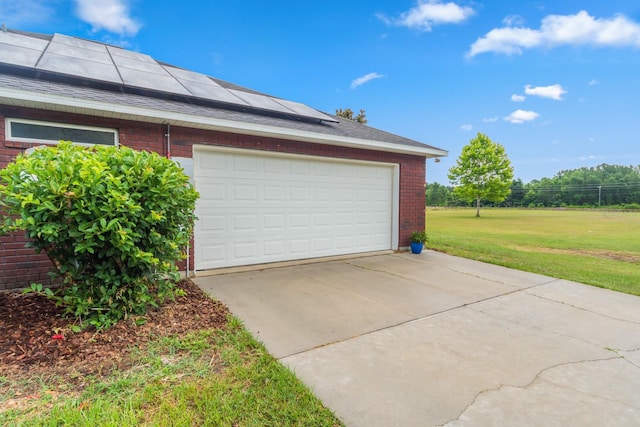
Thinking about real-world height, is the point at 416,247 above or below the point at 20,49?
below

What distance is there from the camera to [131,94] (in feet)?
15.9

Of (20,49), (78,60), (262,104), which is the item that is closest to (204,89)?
(262,104)

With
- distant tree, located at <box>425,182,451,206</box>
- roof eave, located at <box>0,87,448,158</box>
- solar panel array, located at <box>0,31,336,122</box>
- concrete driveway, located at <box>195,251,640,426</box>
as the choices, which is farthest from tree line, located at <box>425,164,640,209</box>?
concrete driveway, located at <box>195,251,640,426</box>

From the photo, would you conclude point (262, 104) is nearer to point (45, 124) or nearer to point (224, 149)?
point (224, 149)

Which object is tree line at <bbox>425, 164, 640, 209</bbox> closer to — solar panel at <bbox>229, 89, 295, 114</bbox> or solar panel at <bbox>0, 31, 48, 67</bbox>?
solar panel at <bbox>229, 89, 295, 114</bbox>

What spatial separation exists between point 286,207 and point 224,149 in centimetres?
162

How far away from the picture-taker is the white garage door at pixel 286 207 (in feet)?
→ 17.6

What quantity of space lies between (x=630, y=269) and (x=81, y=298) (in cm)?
1023

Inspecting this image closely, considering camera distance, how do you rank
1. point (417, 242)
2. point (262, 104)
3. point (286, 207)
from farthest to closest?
point (417, 242) < point (262, 104) < point (286, 207)

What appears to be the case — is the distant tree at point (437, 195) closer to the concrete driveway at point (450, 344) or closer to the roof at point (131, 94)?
the roof at point (131, 94)

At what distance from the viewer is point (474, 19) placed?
30.8ft

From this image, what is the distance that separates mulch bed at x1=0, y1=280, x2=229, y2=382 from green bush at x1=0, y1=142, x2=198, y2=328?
0.20 metres

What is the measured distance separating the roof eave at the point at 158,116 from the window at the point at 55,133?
22 cm

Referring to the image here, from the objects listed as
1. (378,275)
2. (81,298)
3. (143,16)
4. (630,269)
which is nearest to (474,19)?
(630,269)
